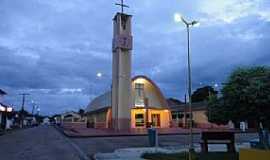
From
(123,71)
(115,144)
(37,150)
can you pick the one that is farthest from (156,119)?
(37,150)

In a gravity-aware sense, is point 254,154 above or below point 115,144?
above

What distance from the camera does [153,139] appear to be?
2273 centimetres

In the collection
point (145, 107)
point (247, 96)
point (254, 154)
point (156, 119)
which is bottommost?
point (254, 154)

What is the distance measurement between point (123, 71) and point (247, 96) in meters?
32.0

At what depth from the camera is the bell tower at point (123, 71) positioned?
45.5 meters

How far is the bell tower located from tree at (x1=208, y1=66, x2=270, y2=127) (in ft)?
99.4

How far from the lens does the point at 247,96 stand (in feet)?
46.8

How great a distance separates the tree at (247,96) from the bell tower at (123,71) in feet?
99.4

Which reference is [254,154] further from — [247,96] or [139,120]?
[139,120]

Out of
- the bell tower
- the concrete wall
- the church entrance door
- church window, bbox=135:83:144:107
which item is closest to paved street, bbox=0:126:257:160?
the bell tower

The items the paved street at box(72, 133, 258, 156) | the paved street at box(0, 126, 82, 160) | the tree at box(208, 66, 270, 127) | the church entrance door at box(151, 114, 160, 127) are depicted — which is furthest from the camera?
the church entrance door at box(151, 114, 160, 127)

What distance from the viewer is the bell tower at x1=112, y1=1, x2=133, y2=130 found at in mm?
45500

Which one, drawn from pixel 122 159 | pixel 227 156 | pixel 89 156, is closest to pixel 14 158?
pixel 89 156

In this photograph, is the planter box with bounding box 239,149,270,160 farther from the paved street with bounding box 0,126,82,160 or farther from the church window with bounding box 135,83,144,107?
the church window with bounding box 135,83,144,107
